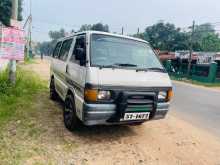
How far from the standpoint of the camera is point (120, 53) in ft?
16.1

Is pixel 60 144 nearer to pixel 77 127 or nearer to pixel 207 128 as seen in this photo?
pixel 77 127

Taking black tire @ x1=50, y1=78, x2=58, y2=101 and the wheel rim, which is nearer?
the wheel rim

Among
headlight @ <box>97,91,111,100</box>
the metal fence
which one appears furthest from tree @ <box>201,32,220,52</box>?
headlight @ <box>97,91,111,100</box>

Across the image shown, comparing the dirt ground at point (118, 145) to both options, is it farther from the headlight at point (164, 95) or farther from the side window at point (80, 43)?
the side window at point (80, 43)

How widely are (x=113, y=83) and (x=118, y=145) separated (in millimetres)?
1191

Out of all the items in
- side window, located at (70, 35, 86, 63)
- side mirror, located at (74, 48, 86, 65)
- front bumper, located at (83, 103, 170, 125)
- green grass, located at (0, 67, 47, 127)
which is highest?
side window, located at (70, 35, 86, 63)

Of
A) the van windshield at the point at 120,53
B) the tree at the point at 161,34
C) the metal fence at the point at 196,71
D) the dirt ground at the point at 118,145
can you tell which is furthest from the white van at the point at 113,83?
the tree at the point at 161,34

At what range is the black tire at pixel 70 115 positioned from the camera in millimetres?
4766

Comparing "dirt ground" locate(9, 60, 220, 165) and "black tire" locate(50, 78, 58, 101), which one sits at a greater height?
"black tire" locate(50, 78, 58, 101)

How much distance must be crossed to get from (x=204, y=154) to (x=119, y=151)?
158cm

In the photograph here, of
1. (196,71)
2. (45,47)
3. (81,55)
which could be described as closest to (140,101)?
(81,55)

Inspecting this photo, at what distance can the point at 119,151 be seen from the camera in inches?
Result: 168

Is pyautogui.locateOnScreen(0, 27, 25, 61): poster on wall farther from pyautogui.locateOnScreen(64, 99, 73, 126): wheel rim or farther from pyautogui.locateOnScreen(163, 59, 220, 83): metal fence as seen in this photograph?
pyautogui.locateOnScreen(163, 59, 220, 83): metal fence

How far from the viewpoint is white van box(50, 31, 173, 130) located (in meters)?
4.16
